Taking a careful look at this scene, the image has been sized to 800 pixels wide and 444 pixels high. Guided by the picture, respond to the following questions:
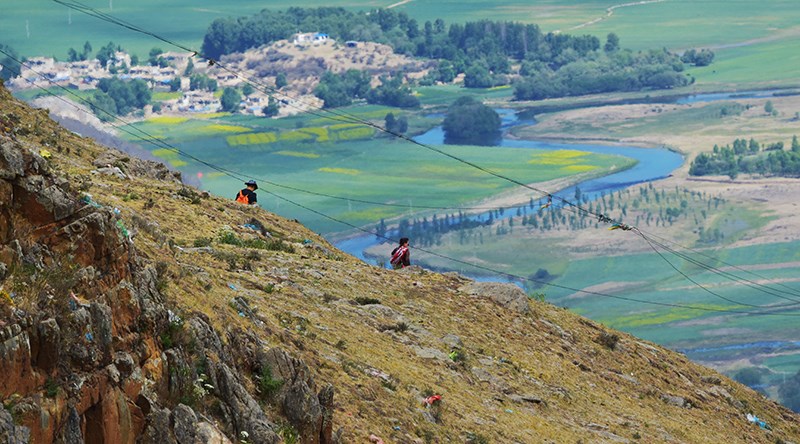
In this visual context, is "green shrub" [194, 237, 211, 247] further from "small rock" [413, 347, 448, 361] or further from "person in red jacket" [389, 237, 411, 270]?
"person in red jacket" [389, 237, 411, 270]

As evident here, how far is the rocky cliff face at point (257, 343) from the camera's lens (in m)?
15.3

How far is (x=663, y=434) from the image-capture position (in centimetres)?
2877

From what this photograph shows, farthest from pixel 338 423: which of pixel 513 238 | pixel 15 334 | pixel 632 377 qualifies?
pixel 513 238

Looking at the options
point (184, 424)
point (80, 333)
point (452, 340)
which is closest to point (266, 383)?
point (184, 424)

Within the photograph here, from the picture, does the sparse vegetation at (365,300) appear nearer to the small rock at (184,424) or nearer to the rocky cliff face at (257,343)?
the rocky cliff face at (257,343)

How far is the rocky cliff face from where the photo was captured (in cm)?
1530

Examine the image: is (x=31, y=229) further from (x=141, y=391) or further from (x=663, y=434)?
(x=663, y=434)

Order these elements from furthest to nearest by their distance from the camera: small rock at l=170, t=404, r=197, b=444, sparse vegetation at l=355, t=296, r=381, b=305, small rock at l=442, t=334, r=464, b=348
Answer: sparse vegetation at l=355, t=296, r=381, b=305, small rock at l=442, t=334, r=464, b=348, small rock at l=170, t=404, r=197, b=444

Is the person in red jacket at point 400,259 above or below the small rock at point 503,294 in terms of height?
above

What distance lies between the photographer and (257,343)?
19422mm

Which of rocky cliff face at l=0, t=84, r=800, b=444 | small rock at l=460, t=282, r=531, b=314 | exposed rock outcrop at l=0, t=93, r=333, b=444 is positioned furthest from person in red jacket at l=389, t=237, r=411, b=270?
exposed rock outcrop at l=0, t=93, r=333, b=444

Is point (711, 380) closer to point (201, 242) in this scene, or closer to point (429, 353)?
point (429, 353)

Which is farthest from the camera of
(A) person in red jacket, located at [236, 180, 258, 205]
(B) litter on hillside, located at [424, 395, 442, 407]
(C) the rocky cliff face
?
(A) person in red jacket, located at [236, 180, 258, 205]

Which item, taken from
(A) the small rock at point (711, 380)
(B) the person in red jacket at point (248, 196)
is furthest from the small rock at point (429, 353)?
(B) the person in red jacket at point (248, 196)
